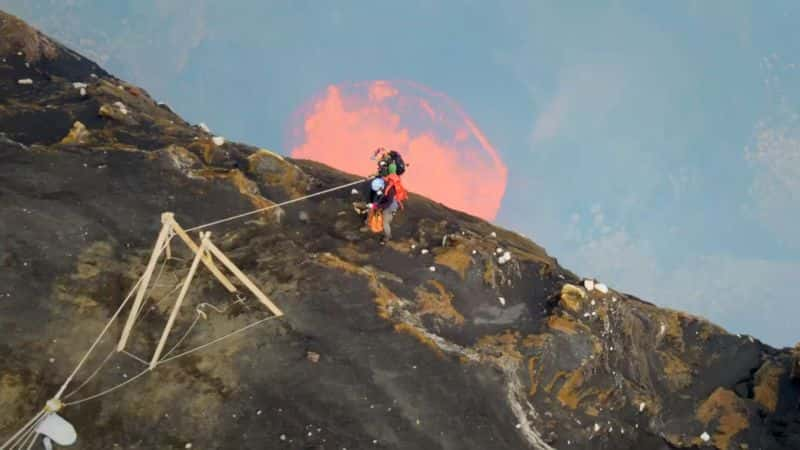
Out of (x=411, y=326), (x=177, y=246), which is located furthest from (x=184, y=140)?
(x=411, y=326)

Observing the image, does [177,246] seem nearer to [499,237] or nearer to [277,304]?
[277,304]

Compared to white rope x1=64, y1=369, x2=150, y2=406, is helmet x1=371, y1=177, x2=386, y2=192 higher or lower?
higher

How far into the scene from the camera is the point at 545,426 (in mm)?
15477

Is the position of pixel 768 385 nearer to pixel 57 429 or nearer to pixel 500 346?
pixel 500 346

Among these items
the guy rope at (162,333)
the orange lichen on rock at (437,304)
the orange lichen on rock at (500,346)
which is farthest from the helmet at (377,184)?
the orange lichen on rock at (500,346)

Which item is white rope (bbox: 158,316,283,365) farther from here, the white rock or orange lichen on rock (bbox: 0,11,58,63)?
orange lichen on rock (bbox: 0,11,58,63)

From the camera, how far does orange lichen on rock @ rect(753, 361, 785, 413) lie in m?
19.8

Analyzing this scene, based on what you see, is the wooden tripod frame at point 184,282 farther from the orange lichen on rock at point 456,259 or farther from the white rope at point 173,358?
the orange lichen on rock at point 456,259

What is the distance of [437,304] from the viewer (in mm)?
17141

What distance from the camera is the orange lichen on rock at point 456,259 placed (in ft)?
60.4

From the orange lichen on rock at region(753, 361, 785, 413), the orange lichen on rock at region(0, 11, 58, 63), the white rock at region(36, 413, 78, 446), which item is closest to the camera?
the white rock at region(36, 413, 78, 446)

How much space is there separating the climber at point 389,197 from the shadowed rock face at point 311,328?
0.89m

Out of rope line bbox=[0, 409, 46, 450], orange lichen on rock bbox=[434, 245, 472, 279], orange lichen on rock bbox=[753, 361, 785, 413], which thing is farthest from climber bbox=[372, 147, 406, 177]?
orange lichen on rock bbox=[753, 361, 785, 413]

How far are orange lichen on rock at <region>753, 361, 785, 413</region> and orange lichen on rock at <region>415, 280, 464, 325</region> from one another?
42.3ft
